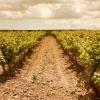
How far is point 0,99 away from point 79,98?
3.09m

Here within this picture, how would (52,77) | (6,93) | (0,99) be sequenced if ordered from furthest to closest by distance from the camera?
(52,77)
(6,93)
(0,99)

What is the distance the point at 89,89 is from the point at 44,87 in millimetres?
2130

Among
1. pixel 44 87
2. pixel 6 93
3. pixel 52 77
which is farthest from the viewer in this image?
pixel 52 77

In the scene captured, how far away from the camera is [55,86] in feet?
47.5

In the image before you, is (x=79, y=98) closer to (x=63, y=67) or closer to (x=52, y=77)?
(x=52, y=77)

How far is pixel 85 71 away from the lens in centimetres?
1697

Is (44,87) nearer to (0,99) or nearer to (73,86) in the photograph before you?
(73,86)

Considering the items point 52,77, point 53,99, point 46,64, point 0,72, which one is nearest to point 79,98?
point 53,99

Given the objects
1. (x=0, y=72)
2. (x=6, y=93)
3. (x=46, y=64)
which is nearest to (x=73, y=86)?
(x=6, y=93)

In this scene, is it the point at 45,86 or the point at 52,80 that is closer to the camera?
the point at 45,86

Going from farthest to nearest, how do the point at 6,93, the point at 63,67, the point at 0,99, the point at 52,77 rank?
the point at 63,67 < the point at 52,77 < the point at 6,93 < the point at 0,99

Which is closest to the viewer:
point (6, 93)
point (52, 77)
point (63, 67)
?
point (6, 93)

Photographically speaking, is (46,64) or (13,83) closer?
(13,83)

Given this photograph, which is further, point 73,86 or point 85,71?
point 85,71
